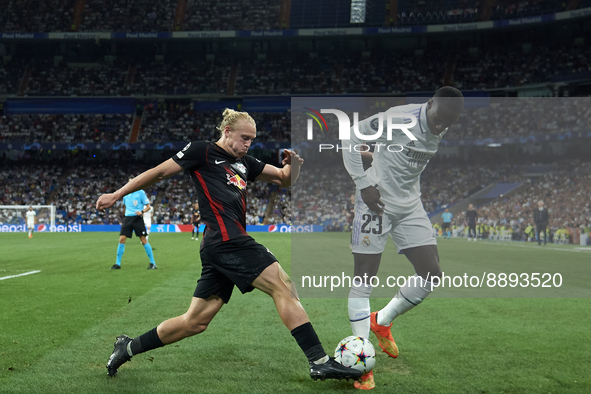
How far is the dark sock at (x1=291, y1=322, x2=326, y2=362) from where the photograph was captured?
13.5 ft

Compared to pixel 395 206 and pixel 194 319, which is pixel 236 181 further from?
pixel 395 206

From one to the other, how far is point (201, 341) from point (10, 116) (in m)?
48.8

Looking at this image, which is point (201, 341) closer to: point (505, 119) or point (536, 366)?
point (536, 366)

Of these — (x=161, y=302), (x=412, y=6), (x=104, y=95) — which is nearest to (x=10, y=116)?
(x=104, y=95)

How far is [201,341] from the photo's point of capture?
5984 mm

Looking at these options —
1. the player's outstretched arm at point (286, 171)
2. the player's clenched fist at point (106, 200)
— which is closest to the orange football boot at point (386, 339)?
the player's outstretched arm at point (286, 171)

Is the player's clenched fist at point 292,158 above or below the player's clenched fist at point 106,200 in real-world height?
above

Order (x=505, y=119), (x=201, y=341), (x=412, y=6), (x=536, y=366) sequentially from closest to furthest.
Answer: (x=536, y=366) < (x=201, y=341) < (x=505, y=119) < (x=412, y=6)

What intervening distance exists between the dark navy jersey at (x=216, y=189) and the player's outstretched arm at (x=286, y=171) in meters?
0.41

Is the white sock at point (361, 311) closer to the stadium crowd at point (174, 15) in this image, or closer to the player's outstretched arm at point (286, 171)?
the player's outstretched arm at point (286, 171)

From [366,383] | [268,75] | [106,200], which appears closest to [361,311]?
[366,383]

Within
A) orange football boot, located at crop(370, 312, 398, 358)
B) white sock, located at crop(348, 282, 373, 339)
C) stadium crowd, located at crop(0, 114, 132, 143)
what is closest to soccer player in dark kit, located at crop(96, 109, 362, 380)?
white sock, located at crop(348, 282, 373, 339)

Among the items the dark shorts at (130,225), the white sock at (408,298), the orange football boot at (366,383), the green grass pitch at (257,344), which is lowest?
the green grass pitch at (257,344)

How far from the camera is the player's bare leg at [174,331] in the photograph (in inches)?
175
